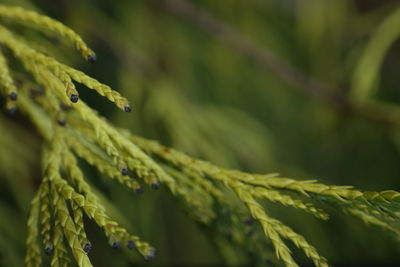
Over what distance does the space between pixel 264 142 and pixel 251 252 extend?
1.05 meters

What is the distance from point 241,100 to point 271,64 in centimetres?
40

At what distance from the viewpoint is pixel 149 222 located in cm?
187

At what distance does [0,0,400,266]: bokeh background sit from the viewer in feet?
6.25

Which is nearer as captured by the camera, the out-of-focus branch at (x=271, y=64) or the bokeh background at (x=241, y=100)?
the bokeh background at (x=241, y=100)

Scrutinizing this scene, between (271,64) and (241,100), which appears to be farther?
(241,100)

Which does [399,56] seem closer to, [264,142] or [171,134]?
[264,142]

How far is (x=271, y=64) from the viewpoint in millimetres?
2256

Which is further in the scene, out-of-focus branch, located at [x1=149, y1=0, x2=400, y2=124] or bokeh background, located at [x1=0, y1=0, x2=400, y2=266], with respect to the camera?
out-of-focus branch, located at [x1=149, y1=0, x2=400, y2=124]

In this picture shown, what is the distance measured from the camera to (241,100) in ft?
8.57

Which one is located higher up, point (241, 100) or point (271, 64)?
point (271, 64)

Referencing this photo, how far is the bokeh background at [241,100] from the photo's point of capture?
190 centimetres

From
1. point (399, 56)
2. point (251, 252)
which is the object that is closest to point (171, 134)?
point (251, 252)

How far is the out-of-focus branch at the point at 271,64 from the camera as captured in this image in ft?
6.61

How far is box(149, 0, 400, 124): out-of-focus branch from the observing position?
6.61ft
